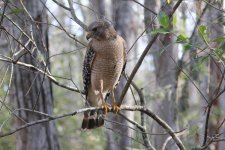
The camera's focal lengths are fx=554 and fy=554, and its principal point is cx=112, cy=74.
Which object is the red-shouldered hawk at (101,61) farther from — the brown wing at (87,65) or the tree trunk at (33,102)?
the tree trunk at (33,102)

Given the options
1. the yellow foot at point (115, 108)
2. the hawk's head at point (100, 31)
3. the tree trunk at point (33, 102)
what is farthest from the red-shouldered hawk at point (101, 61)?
the tree trunk at point (33, 102)

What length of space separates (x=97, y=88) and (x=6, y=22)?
5.02 ft

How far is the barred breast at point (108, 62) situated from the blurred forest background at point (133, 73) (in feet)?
0.92

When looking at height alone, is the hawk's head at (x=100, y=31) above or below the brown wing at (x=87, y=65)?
above

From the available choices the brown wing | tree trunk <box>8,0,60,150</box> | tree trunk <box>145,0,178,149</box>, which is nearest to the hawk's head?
the brown wing

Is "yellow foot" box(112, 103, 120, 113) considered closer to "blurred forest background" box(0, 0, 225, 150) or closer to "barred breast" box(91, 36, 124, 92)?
"blurred forest background" box(0, 0, 225, 150)

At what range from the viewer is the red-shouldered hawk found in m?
6.04

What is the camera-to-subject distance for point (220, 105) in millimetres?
Result: 8234

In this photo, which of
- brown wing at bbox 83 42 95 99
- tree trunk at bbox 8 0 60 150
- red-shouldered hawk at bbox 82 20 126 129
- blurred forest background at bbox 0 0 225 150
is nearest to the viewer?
blurred forest background at bbox 0 0 225 150

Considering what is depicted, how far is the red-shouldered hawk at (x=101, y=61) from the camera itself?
6.04 metres

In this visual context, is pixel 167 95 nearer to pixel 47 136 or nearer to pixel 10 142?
pixel 47 136

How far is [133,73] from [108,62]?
1.84 m

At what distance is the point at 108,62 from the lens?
20.3 ft

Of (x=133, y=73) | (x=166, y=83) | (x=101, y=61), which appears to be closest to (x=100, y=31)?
(x=101, y=61)
